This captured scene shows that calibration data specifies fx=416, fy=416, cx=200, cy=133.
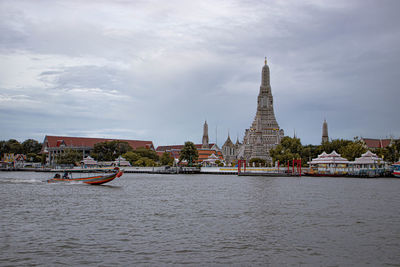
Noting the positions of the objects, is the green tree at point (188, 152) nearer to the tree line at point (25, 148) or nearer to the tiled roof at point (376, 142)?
the tree line at point (25, 148)

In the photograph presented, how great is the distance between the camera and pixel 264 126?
595ft

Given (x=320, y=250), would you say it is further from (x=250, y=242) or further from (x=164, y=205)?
(x=164, y=205)

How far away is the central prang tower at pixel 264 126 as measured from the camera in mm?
171913

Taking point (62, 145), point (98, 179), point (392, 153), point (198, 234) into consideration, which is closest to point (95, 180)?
point (98, 179)

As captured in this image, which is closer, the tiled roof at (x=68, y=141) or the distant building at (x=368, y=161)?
the distant building at (x=368, y=161)

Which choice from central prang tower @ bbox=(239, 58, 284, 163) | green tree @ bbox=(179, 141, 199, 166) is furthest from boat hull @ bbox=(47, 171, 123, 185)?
central prang tower @ bbox=(239, 58, 284, 163)

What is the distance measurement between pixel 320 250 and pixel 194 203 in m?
19.0

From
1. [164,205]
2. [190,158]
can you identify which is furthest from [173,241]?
[190,158]

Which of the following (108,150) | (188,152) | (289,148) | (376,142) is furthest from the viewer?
(376,142)

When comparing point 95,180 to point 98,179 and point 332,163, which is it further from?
point 332,163

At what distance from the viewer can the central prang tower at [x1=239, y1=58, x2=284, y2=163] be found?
564ft

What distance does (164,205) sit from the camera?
35656 millimetres

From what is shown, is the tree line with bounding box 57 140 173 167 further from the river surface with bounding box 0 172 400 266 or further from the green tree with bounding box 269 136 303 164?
the river surface with bounding box 0 172 400 266

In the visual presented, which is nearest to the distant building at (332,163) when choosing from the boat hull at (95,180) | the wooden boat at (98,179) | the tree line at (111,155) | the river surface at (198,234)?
the wooden boat at (98,179)
